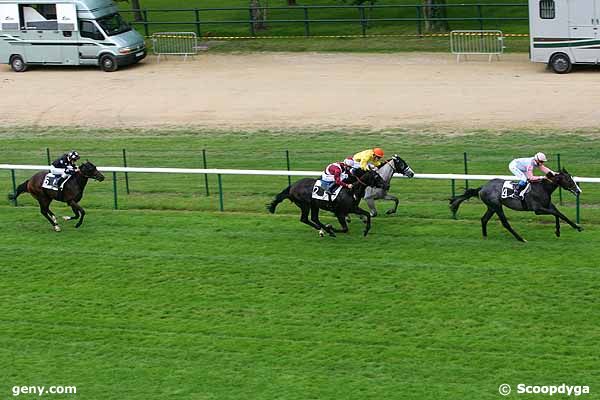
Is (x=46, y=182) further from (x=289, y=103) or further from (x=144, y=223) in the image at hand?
(x=289, y=103)

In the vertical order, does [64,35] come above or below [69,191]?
above

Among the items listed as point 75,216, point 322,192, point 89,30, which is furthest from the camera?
point 89,30

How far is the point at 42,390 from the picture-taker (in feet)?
50.7

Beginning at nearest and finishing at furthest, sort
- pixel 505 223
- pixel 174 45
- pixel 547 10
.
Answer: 1. pixel 505 223
2. pixel 547 10
3. pixel 174 45

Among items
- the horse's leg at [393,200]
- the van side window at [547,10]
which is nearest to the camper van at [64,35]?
the van side window at [547,10]

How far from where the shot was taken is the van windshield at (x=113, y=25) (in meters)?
37.6

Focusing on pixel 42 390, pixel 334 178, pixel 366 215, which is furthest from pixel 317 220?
pixel 42 390

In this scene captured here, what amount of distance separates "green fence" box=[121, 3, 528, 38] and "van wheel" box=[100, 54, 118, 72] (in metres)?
3.01

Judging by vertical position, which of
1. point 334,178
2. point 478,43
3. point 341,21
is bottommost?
point 334,178

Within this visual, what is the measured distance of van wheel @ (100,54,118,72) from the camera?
37409mm

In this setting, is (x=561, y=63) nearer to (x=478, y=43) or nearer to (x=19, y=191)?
(x=478, y=43)

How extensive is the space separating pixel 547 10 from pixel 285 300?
61.4 ft

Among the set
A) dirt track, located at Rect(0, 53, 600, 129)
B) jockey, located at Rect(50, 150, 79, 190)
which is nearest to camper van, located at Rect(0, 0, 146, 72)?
dirt track, located at Rect(0, 53, 600, 129)

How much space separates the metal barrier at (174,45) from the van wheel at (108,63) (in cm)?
230
